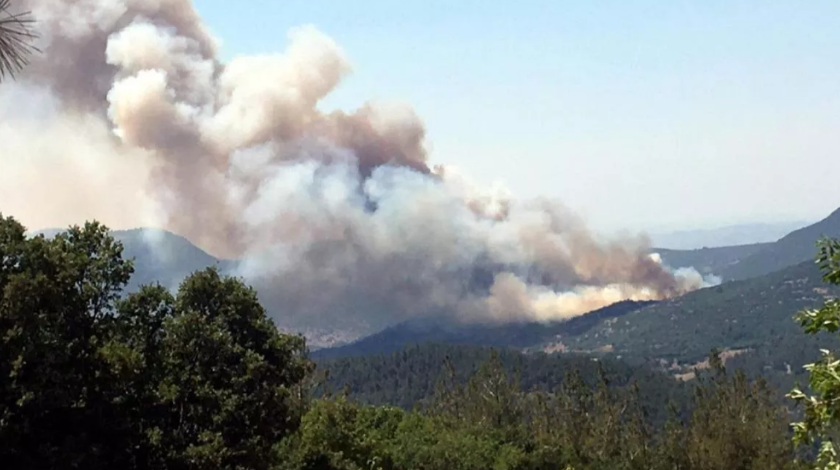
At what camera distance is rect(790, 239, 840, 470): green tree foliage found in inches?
346

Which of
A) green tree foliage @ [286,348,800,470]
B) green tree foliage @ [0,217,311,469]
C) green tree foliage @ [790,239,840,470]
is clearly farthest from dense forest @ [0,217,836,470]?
green tree foliage @ [790,239,840,470]

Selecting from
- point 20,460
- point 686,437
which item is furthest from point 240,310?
point 686,437

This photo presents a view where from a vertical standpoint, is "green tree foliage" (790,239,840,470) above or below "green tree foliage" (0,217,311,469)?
below

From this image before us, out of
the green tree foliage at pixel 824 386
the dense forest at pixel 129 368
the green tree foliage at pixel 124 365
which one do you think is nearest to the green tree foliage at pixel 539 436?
the dense forest at pixel 129 368

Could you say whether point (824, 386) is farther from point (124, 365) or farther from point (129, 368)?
point (129, 368)

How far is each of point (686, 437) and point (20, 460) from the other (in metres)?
63.4

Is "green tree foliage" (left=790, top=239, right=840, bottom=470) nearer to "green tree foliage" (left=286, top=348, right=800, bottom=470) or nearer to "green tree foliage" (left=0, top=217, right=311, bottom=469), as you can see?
"green tree foliage" (left=0, top=217, right=311, bottom=469)

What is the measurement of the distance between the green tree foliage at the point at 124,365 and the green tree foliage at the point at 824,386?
61.1ft

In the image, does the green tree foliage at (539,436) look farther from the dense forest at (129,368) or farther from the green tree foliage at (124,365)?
the green tree foliage at (124,365)

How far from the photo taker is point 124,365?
2453 centimetres

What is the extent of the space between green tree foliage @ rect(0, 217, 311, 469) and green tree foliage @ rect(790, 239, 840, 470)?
18.6 m

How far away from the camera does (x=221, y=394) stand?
1050 inches

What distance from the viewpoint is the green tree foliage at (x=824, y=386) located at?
8781mm

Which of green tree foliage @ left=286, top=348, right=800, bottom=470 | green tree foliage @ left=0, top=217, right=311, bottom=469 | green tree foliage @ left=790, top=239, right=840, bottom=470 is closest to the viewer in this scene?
green tree foliage @ left=790, top=239, right=840, bottom=470
